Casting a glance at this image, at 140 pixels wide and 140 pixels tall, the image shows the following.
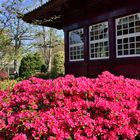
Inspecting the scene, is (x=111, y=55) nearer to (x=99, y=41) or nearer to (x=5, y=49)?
(x=99, y=41)

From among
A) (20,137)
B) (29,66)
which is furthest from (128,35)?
(29,66)

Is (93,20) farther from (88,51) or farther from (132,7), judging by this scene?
(132,7)

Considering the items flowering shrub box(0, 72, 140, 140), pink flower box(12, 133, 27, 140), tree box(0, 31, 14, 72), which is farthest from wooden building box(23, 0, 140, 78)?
pink flower box(12, 133, 27, 140)

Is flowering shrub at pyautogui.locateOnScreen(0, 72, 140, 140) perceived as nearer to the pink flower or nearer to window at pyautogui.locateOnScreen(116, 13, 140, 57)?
the pink flower

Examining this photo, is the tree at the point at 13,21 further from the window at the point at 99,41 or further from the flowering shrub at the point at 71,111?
the flowering shrub at the point at 71,111

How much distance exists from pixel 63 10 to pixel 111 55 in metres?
3.50

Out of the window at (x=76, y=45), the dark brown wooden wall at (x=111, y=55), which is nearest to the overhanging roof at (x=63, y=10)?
the dark brown wooden wall at (x=111, y=55)

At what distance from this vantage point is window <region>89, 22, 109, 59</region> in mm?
13747

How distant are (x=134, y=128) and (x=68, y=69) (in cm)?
1229

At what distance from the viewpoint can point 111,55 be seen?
13039 millimetres

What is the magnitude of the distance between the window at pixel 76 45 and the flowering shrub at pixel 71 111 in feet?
34.3

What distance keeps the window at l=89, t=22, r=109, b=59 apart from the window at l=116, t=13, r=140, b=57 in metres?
0.78

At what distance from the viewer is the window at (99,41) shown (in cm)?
1375

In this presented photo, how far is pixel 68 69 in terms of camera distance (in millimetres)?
16375
